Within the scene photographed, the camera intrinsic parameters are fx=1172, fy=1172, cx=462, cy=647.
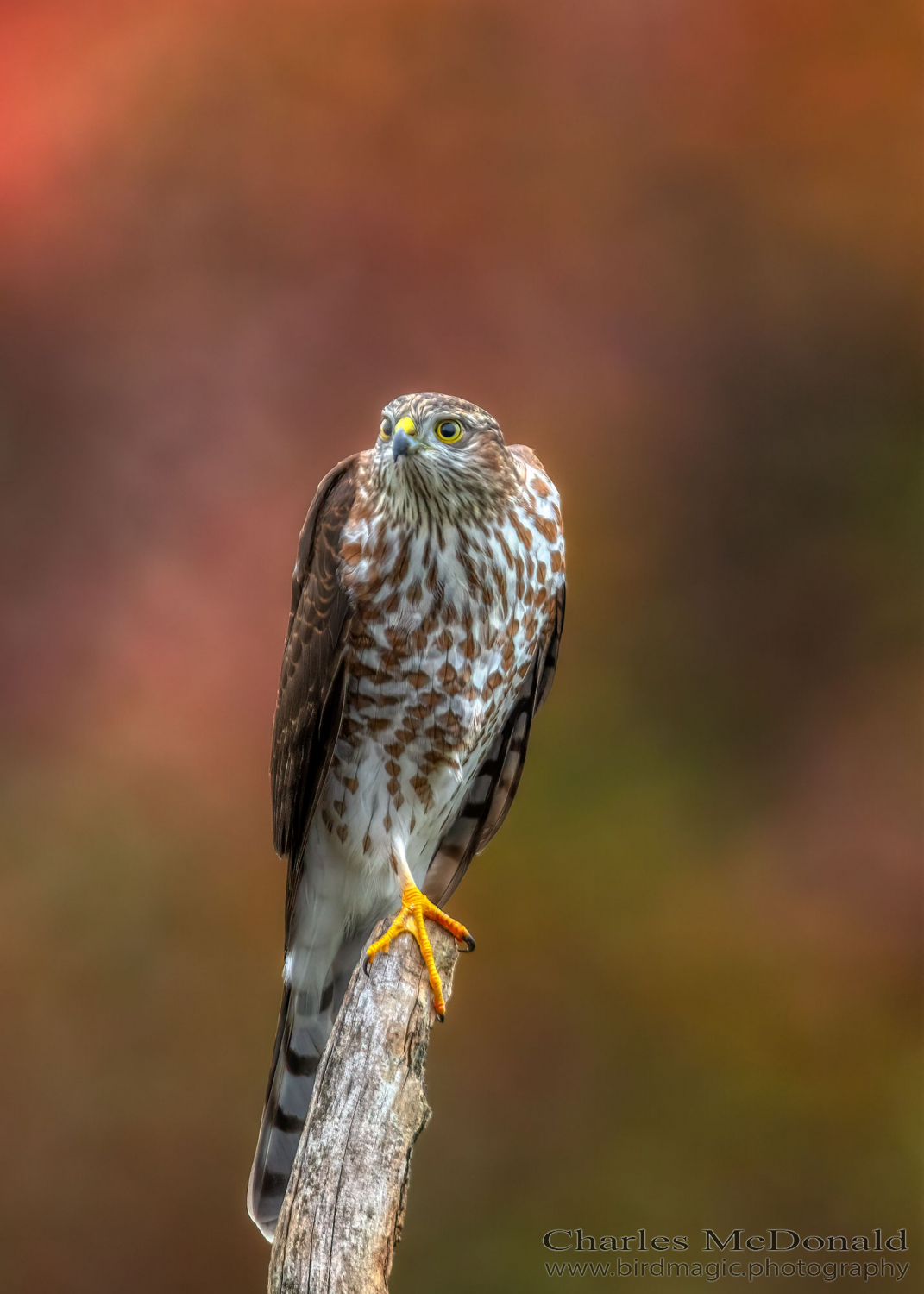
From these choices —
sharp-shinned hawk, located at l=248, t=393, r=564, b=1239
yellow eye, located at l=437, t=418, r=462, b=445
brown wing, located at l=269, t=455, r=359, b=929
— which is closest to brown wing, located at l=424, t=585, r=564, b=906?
sharp-shinned hawk, located at l=248, t=393, r=564, b=1239

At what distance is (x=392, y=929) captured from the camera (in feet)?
6.41

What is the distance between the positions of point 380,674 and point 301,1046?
2.55 ft

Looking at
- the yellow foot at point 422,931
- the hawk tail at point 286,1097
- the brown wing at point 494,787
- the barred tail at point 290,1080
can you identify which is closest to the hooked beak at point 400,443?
the brown wing at point 494,787

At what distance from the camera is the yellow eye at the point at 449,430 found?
195 centimetres

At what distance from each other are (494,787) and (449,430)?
811 mm

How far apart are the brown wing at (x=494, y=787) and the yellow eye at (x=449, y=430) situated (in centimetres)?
50

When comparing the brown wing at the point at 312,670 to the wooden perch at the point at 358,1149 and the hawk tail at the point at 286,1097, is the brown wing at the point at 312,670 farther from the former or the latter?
the wooden perch at the point at 358,1149

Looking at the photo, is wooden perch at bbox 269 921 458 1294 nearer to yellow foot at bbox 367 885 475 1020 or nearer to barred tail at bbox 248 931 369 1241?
yellow foot at bbox 367 885 475 1020

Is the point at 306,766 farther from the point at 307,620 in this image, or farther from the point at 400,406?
the point at 400,406

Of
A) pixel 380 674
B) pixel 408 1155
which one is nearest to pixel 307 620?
pixel 380 674

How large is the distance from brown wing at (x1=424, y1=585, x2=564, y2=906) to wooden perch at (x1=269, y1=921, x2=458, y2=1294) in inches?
24.4

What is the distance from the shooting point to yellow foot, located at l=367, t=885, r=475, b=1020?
75.1 inches

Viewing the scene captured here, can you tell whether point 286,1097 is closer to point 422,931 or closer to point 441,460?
point 422,931

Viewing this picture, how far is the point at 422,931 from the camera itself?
197 centimetres
